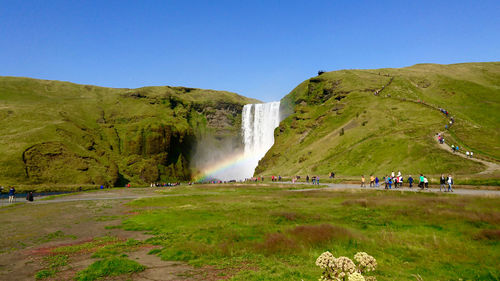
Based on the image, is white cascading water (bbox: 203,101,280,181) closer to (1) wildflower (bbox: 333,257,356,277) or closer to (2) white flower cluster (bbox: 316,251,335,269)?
(2) white flower cluster (bbox: 316,251,335,269)

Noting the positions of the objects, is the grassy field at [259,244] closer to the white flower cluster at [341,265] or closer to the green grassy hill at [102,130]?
the white flower cluster at [341,265]

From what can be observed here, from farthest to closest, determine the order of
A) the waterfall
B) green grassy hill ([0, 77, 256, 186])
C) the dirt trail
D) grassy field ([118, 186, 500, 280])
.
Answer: the waterfall → green grassy hill ([0, 77, 256, 186]) → the dirt trail → grassy field ([118, 186, 500, 280])

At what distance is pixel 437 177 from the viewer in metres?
47.3

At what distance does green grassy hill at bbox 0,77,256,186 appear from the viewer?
88.9 m

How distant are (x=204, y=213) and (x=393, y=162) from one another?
4640 cm

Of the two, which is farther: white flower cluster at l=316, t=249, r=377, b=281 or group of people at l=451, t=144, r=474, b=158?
group of people at l=451, t=144, r=474, b=158

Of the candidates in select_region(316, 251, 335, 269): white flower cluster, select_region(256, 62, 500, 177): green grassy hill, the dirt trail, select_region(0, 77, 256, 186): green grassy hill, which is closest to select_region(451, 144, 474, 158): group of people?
the dirt trail

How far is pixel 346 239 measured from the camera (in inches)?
618

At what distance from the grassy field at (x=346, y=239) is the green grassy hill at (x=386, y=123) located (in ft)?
109

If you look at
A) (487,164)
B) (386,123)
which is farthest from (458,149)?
(386,123)

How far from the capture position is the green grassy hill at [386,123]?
5928 centimetres

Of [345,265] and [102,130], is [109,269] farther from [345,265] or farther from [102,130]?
[102,130]

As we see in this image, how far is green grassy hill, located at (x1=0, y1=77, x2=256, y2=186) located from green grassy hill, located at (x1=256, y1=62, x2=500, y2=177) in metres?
47.5

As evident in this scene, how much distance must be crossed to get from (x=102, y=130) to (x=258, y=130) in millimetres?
68570
